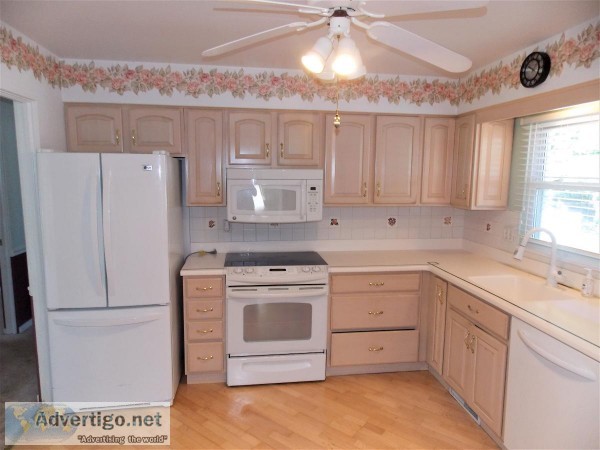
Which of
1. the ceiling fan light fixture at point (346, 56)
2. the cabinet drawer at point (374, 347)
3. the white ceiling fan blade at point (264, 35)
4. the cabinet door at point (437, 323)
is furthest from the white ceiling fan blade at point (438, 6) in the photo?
the cabinet drawer at point (374, 347)

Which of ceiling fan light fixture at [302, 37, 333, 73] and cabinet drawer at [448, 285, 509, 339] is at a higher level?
ceiling fan light fixture at [302, 37, 333, 73]

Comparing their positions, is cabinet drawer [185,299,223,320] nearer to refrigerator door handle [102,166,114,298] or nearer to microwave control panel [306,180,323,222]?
refrigerator door handle [102,166,114,298]

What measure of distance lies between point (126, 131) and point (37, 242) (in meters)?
0.98

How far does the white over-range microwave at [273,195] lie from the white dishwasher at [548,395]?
1544 mm

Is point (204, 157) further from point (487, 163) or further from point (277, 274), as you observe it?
point (487, 163)

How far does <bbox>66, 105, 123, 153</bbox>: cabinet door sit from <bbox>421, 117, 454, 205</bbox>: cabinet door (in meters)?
2.39

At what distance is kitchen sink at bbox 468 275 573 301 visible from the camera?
2.26 meters

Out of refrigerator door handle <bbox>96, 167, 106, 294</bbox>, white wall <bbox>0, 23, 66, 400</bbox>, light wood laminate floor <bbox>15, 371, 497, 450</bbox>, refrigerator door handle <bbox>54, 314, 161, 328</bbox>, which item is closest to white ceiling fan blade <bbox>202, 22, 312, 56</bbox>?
refrigerator door handle <bbox>96, 167, 106, 294</bbox>

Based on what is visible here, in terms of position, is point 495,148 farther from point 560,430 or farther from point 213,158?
point 213,158

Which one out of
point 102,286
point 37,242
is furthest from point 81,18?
point 102,286

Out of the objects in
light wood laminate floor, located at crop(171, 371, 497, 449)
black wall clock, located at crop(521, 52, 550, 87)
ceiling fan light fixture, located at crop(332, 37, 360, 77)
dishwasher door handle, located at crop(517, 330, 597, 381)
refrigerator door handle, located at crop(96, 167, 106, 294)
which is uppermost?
black wall clock, located at crop(521, 52, 550, 87)

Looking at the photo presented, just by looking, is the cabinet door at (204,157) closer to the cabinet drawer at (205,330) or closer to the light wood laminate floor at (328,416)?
the cabinet drawer at (205,330)

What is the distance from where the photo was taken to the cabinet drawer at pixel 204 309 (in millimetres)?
2736

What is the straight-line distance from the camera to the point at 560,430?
5.65ft
